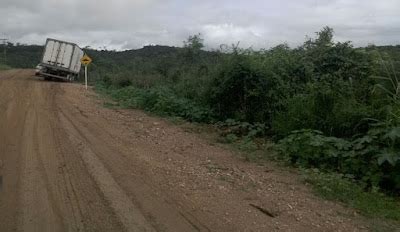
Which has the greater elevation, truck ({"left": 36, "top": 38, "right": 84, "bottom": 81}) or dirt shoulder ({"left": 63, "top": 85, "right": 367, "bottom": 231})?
truck ({"left": 36, "top": 38, "right": 84, "bottom": 81})

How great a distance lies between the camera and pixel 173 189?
7.39 metres

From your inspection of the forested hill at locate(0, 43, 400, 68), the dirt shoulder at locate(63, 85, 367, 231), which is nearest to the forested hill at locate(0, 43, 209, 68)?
the forested hill at locate(0, 43, 400, 68)

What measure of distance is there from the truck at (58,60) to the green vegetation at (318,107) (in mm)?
18765

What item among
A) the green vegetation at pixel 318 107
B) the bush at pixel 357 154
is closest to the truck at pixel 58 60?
the green vegetation at pixel 318 107

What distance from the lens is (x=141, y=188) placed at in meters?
7.29

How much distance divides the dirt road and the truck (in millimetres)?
25328

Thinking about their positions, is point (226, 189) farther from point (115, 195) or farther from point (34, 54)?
point (34, 54)

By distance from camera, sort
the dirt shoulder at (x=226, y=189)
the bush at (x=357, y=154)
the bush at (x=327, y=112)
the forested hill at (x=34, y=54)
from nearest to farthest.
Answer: the dirt shoulder at (x=226, y=189)
the bush at (x=357, y=154)
the bush at (x=327, y=112)
the forested hill at (x=34, y=54)

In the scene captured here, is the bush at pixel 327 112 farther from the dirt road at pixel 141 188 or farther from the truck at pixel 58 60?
the truck at pixel 58 60

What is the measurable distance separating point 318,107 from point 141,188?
6134 millimetres

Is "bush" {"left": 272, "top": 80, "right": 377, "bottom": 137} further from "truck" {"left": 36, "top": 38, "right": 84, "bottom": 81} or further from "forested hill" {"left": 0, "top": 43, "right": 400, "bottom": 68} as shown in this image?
"forested hill" {"left": 0, "top": 43, "right": 400, "bottom": 68}

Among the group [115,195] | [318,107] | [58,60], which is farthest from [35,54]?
[115,195]

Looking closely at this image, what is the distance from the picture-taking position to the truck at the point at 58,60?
36.2 m

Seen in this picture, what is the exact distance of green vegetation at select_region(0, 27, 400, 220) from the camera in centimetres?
851
